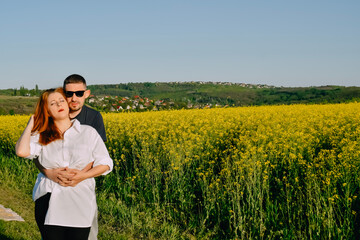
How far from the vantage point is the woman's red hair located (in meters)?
2.68

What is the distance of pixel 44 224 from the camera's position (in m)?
2.62

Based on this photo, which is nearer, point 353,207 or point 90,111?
point 90,111

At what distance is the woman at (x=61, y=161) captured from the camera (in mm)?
2633

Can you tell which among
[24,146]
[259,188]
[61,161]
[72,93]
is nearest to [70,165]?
[61,161]

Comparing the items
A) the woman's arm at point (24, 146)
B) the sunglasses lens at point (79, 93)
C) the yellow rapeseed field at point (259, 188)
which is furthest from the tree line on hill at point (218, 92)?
the woman's arm at point (24, 146)

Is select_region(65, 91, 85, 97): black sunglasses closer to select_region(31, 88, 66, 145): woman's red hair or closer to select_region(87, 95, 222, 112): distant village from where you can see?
select_region(31, 88, 66, 145): woman's red hair

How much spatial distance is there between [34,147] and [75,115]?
0.74m

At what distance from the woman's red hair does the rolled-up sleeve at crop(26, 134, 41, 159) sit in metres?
0.04

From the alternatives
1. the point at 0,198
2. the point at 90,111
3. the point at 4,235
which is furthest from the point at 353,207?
the point at 0,198

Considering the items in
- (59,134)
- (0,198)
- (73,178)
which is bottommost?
A: (0,198)

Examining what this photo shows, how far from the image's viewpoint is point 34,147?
267 cm

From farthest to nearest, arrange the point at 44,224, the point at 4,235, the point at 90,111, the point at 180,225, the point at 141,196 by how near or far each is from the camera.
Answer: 1. the point at 141,196
2. the point at 180,225
3. the point at 4,235
4. the point at 90,111
5. the point at 44,224

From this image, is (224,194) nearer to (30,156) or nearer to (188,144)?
(188,144)

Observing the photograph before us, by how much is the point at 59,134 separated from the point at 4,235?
323 cm
